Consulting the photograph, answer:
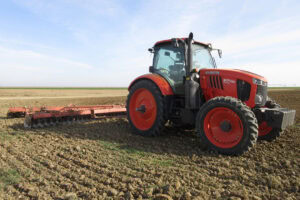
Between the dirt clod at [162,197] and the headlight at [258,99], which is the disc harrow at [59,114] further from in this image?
the dirt clod at [162,197]

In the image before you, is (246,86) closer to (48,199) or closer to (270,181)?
(270,181)

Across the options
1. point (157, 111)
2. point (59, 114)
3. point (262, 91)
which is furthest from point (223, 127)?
point (59, 114)

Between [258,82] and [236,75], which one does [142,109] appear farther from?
[258,82]

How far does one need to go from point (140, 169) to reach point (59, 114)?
13.7ft

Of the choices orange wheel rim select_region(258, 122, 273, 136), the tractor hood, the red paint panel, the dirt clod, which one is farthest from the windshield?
the dirt clod

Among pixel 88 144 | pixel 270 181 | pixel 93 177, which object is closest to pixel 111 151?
pixel 88 144

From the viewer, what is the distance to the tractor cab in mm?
5164

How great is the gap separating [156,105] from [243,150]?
2.09 meters

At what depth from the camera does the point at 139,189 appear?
2.88 metres

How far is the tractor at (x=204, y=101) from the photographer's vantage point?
403cm

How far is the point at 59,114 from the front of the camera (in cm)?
679

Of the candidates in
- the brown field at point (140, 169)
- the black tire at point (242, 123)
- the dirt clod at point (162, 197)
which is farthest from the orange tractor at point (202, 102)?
the dirt clod at point (162, 197)

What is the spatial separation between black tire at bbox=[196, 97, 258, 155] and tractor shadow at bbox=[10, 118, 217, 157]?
0.22m

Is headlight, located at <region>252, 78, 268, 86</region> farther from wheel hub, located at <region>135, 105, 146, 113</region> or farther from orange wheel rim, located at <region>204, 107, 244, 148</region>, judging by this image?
wheel hub, located at <region>135, 105, 146, 113</region>
